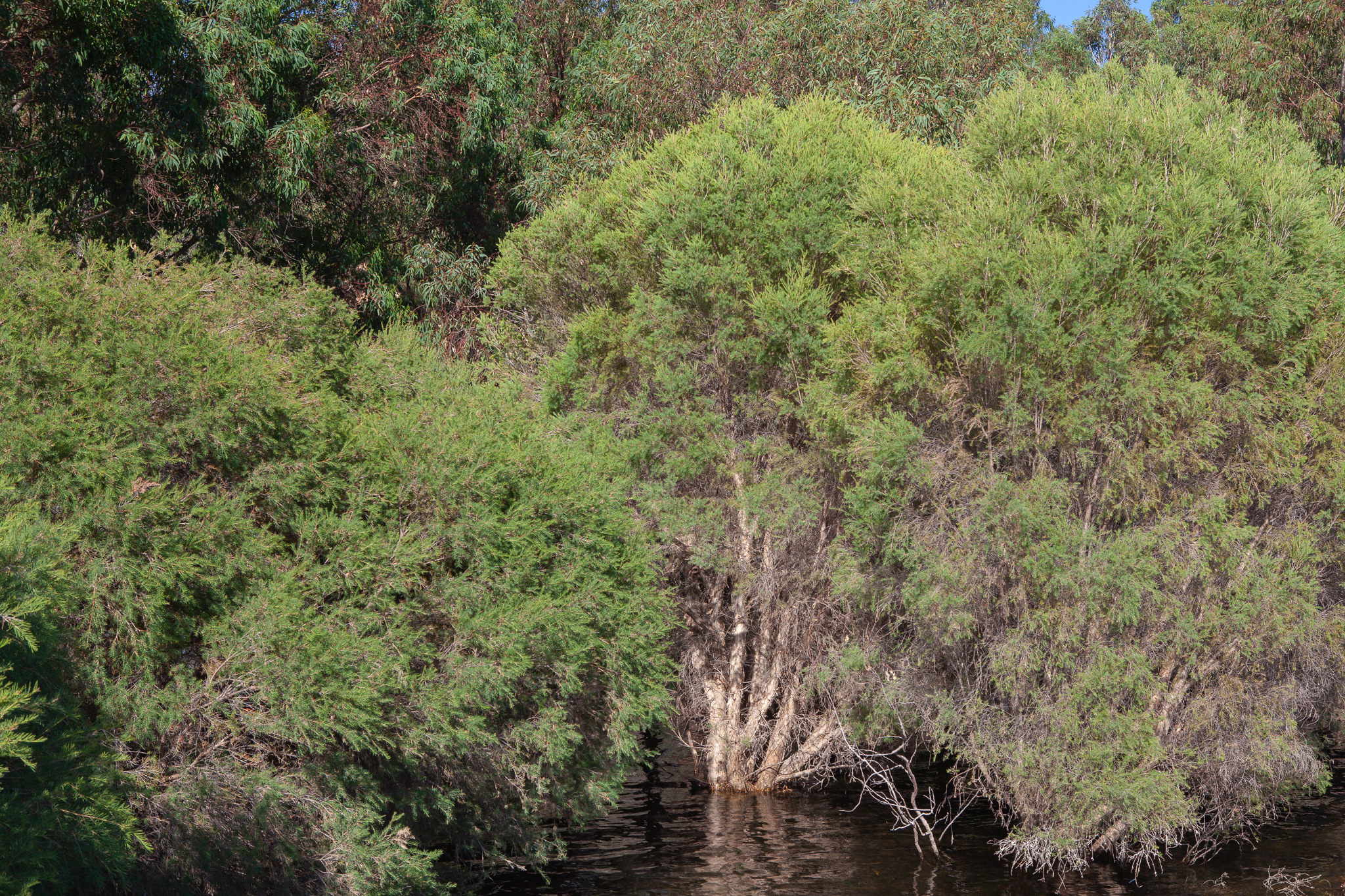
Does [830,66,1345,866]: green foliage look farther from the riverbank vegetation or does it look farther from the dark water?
the dark water

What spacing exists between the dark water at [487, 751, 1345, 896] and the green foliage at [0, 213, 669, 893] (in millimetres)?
2186

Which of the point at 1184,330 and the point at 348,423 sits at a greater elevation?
the point at 1184,330

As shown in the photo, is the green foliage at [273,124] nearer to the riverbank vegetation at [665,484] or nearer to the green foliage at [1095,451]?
the riverbank vegetation at [665,484]

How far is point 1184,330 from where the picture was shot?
15727 millimetres

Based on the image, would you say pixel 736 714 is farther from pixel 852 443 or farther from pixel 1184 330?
pixel 1184 330

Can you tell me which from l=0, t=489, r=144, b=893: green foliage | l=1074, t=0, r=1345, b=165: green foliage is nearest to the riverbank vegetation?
l=0, t=489, r=144, b=893: green foliage

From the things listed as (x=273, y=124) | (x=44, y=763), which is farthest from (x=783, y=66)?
(x=44, y=763)

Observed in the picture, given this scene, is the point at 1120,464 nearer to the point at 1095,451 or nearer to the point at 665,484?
the point at 1095,451

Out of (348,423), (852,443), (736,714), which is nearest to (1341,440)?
(852,443)

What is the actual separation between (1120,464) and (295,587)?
10587 mm

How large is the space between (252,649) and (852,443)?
8.69m

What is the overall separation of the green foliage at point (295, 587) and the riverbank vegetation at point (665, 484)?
0.21 feet

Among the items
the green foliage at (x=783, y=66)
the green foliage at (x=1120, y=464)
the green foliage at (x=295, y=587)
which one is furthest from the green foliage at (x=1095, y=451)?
the green foliage at (x=783, y=66)

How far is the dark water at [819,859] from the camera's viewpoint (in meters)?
16.9
